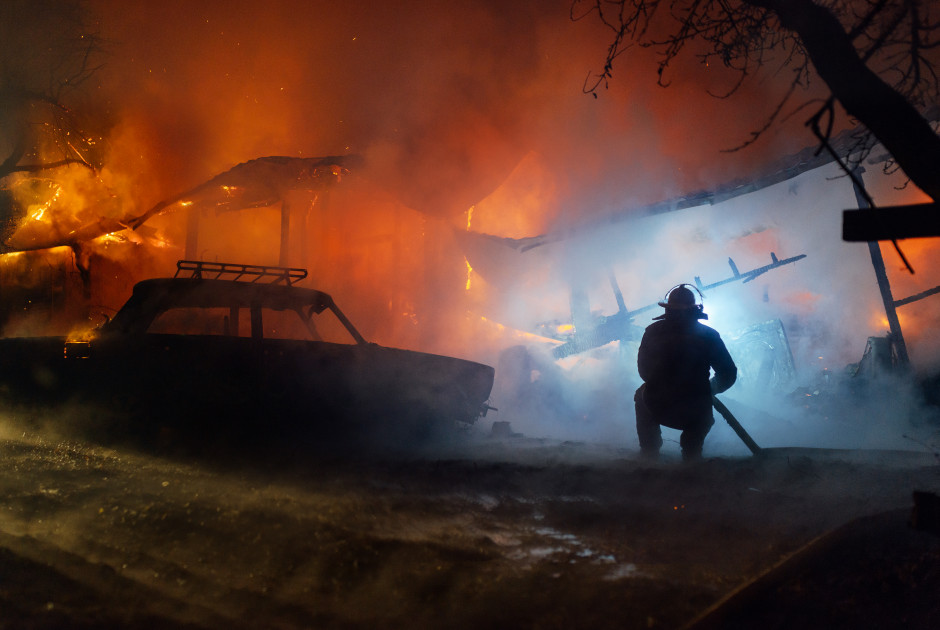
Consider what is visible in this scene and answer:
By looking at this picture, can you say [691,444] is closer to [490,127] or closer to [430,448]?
[430,448]

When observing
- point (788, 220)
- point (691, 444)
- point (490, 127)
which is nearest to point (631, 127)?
point (490, 127)

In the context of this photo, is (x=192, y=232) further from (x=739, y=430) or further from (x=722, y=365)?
(x=739, y=430)

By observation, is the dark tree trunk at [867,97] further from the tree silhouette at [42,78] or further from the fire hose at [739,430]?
the tree silhouette at [42,78]

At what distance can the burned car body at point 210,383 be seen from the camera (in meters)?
3.75

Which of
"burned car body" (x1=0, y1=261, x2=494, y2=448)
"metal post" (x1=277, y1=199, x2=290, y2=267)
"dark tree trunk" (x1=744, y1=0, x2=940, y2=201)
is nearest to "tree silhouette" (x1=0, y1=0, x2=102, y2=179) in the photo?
"metal post" (x1=277, y1=199, x2=290, y2=267)

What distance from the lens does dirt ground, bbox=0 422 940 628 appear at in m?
1.65

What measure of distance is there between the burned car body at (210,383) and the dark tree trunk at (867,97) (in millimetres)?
3508

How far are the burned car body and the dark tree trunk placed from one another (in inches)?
138

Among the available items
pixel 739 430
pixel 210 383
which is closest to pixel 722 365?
pixel 739 430

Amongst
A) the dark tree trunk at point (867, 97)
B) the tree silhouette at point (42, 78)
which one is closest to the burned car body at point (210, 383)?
the dark tree trunk at point (867, 97)

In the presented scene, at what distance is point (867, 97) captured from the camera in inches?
98.3

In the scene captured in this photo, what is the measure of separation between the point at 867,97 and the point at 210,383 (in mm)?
4330

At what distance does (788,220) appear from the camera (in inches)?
412

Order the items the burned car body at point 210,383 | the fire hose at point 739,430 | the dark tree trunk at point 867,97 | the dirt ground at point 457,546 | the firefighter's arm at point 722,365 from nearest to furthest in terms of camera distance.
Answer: the dirt ground at point 457,546
the dark tree trunk at point 867,97
the burned car body at point 210,383
the fire hose at point 739,430
the firefighter's arm at point 722,365
